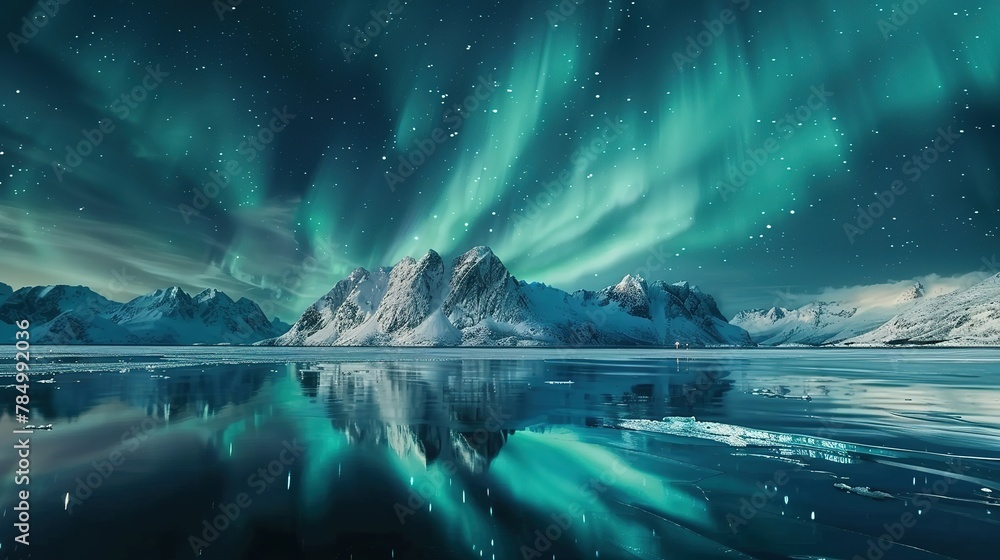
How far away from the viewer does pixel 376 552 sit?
7832mm

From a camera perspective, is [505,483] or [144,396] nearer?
[505,483]

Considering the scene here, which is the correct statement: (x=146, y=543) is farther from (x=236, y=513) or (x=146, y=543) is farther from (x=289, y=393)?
(x=289, y=393)

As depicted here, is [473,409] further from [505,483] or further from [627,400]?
[505,483]

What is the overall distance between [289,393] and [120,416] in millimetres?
10627

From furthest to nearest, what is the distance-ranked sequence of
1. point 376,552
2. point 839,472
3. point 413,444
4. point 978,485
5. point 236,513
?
point 413,444, point 839,472, point 978,485, point 236,513, point 376,552

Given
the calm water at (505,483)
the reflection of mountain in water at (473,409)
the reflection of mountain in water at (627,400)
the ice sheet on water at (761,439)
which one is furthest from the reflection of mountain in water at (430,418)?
the ice sheet on water at (761,439)

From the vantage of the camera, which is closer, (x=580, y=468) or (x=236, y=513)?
(x=236, y=513)

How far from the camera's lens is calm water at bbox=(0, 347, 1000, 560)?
8.28 meters

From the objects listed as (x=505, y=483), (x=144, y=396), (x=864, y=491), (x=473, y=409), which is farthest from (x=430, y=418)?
(x=144, y=396)

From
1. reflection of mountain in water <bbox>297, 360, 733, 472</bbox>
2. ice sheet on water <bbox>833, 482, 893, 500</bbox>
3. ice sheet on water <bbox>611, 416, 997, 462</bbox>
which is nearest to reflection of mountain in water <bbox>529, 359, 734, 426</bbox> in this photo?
reflection of mountain in water <bbox>297, 360, 733, 472</bbox>

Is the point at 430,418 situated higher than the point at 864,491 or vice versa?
the point at 430,418

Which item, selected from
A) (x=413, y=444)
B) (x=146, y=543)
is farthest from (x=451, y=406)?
(x=146, y=543)

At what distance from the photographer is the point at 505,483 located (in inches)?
469

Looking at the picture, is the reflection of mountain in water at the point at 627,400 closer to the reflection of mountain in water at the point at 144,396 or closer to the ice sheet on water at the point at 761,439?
the ice sheet on water at the point at 761,439
